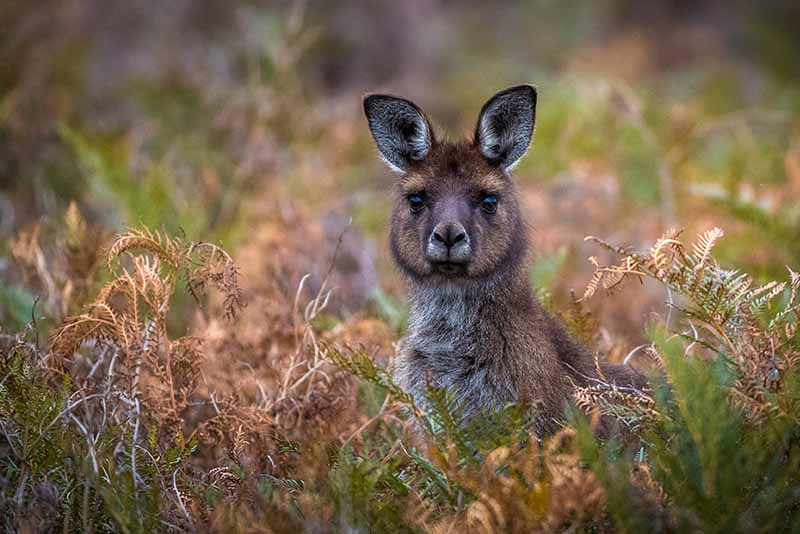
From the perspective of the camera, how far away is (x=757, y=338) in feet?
11.8

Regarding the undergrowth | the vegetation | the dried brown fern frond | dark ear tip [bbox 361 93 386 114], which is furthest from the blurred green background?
the dried brown fern frond

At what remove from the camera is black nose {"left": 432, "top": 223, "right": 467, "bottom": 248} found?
415 cm

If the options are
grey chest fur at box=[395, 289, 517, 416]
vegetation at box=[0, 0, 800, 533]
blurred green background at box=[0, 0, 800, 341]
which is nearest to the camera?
vegetation at box=[0, 0, 800, 533]

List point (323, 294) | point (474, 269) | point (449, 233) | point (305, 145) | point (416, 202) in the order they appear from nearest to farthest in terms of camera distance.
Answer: point (449, 233) < point (474, 269) < point (416, 202) < point (323, 294) < point (305, 145)

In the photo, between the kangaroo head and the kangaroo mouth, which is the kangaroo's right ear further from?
the kangaroo mouth

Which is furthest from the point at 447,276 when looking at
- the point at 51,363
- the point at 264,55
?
the point at 264,55

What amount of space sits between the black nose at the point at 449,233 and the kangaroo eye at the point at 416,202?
1.14 ft

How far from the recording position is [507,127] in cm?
448

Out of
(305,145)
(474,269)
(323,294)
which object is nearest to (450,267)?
(474,269)

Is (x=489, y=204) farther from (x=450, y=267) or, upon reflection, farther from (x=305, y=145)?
(x=305, y=145)

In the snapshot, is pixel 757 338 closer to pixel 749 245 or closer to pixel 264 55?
pixel 749 245

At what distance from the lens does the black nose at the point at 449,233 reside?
4.15m

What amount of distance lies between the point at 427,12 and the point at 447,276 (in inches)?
463

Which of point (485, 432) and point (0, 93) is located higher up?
point (0, 93)
